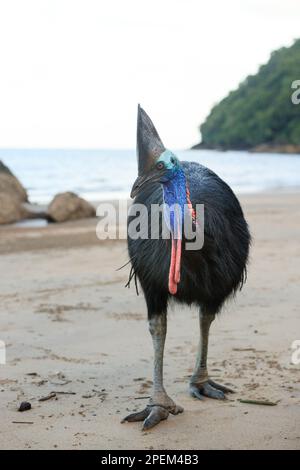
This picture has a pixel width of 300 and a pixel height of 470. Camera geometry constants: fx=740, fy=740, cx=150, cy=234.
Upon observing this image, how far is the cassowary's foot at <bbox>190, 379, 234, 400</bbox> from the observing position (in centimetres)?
446

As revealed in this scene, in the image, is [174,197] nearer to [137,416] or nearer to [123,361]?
[137,416]

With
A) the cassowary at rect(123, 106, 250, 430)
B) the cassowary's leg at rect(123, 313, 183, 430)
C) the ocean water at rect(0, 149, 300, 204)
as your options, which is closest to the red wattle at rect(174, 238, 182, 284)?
the cassowary at rect(123, 106, 250, 430)

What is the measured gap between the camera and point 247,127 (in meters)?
91.8

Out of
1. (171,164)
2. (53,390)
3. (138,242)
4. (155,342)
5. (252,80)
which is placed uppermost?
(252,80)

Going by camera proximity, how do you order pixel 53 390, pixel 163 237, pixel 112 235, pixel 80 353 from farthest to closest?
pixel 112 235 < pixel 80 353 < pixel 53 390 < pixel 163 237

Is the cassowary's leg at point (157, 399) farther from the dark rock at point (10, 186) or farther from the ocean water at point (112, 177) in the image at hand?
the ocean water at point (112, 177)

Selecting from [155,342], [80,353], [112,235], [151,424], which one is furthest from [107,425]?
[112,235]

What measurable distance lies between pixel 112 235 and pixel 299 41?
9508cm

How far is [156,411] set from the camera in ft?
13.4

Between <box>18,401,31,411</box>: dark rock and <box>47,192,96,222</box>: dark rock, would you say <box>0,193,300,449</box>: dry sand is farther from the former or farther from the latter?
<box>47,192,96,222</box>: dark rock

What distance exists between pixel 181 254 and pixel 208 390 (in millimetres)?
1137

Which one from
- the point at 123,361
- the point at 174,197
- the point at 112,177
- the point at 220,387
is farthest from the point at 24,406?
the point at 112,177
